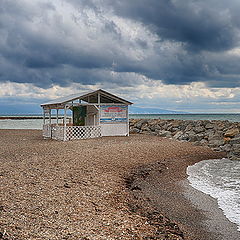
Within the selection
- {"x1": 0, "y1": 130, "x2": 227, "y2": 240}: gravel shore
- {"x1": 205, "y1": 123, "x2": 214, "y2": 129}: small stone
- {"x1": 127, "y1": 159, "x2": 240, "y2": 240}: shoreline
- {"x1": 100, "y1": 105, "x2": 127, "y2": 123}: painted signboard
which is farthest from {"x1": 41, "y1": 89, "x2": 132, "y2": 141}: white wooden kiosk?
{"x1": 127, "y1": 159, "x2": 240, "y2": 240}: shoreline

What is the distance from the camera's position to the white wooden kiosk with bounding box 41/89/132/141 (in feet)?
65.2

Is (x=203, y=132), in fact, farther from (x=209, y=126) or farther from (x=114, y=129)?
(x=114, y=129)

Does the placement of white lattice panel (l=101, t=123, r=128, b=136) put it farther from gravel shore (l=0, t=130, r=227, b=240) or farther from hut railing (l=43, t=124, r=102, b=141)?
gravel shore (l=0, t=130, r=227, b=240)

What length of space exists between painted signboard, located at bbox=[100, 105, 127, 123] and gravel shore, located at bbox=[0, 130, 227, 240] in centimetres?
1034

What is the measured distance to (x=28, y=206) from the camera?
5.26m

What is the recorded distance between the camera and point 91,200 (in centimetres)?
595

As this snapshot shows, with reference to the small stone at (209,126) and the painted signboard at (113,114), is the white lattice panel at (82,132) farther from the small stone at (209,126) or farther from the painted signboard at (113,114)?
the small stone at (209,126)

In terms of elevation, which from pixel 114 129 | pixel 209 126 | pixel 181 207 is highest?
pixel 209 126

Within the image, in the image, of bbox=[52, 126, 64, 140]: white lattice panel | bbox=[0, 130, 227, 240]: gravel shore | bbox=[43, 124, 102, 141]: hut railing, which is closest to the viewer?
bbox=[0, 130, 227, 240]: gravel shore

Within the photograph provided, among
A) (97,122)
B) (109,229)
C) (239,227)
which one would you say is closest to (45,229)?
(109,229)

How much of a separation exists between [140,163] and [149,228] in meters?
6.05

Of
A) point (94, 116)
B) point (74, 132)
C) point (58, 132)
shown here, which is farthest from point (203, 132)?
point (58, 132)

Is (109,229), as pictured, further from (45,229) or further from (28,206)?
(28,206)

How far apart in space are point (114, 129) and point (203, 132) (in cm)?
744
